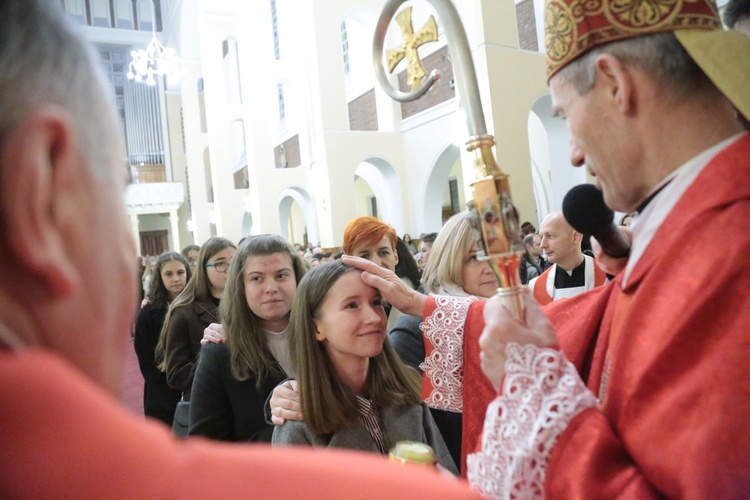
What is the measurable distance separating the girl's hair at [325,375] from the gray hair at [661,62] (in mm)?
1123

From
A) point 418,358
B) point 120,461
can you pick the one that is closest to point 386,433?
point 418,358

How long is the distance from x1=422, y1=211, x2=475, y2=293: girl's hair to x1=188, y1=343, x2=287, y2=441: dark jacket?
0.97 metres

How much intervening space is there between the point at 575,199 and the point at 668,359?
61 centimetres

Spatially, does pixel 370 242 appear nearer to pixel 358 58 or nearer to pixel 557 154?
pixel 557 154

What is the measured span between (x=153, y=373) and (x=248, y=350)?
201cm

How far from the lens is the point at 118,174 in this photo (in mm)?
491

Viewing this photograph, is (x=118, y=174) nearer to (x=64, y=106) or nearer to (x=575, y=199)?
(x=64, y=106)

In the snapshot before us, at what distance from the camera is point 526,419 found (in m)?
0.94

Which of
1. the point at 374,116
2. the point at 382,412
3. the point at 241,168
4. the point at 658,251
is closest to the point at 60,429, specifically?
the point at 658,251

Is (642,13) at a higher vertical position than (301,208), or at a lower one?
lower

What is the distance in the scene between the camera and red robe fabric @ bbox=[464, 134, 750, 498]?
802mm

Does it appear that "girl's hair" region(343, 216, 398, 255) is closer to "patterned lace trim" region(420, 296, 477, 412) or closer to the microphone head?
"patterned lace trim" region(420, 296, 477, 412)

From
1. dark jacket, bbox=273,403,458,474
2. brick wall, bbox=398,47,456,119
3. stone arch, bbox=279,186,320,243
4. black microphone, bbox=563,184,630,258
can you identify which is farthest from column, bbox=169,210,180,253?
black microphone, bbox=563,184,630,258

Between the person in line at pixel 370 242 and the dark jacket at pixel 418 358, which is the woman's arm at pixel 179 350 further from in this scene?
the dark jacket at pixel 418 358
